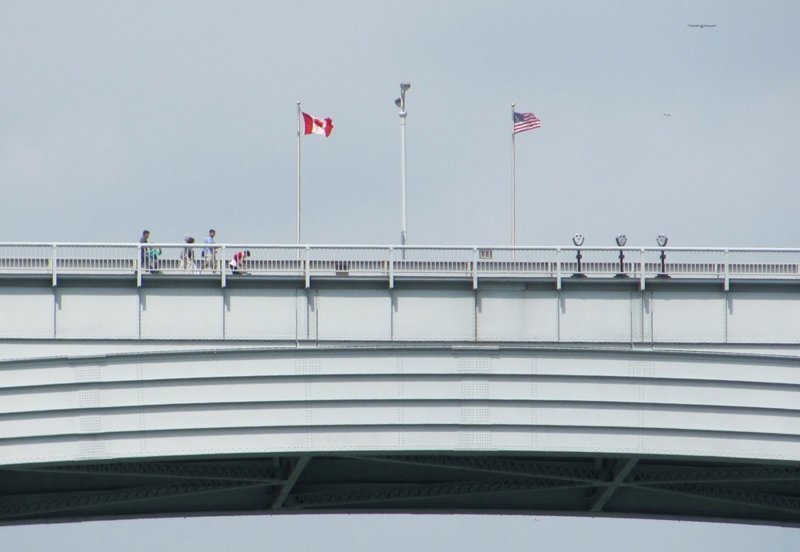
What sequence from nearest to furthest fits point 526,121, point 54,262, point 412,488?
point 54,262
point 412,488
point 526,121

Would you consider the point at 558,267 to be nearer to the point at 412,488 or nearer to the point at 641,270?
the point at 641,270

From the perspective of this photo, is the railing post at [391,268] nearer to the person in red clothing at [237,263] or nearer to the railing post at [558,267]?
the person in red clothing at [237,263]

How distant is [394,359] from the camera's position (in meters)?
47.3

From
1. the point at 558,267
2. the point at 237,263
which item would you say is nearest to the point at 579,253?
the point at 558,267

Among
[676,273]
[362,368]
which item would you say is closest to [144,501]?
[362,368]

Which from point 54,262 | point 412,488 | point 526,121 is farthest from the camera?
point 526,121

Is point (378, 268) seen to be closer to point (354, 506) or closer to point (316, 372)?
point (316, 372)

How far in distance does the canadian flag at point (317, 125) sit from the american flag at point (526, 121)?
19.0 feet

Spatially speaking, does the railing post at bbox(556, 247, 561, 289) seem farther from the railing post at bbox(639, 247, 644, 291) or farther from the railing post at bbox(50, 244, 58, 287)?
the railing post at bbox(50, 244, 58, 287)

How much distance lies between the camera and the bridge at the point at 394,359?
46.7 meters

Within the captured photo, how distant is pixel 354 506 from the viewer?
53.3 m

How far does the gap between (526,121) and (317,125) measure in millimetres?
6495

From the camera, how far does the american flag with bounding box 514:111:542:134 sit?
60.3 m

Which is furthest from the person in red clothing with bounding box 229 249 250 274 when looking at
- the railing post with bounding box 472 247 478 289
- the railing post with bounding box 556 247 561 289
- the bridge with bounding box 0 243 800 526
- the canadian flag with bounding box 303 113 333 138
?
the canadian flag with bounding box 303 113 333 138
